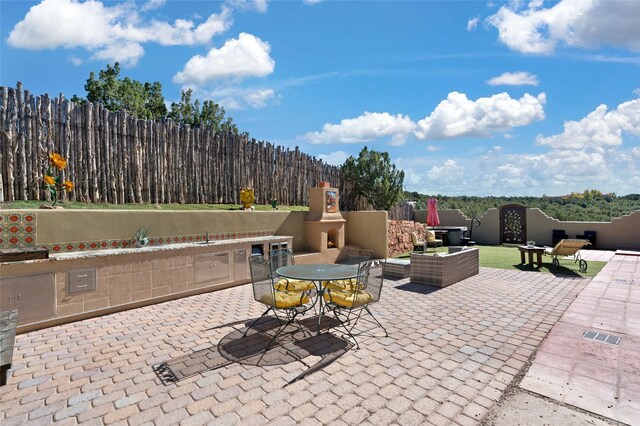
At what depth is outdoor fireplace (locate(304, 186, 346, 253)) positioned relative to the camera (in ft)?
38.8

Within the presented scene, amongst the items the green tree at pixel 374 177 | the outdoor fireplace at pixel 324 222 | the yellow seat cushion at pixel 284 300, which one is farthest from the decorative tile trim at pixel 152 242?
the green tree at pixel 374 177

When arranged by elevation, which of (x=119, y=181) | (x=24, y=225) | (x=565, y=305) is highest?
(x=119, y=181)

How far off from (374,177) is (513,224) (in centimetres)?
852

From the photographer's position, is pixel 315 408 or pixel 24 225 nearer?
pixel 315 408

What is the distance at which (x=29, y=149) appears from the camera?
23.4ft

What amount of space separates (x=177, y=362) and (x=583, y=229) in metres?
18.8

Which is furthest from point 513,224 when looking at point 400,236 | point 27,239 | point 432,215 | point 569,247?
point 27,239

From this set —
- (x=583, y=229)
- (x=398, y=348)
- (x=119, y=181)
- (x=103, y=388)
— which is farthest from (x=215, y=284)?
(x=583, y=229)

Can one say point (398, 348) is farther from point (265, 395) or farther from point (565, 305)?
point (565, 305)

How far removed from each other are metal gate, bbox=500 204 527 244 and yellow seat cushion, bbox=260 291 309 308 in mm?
16575

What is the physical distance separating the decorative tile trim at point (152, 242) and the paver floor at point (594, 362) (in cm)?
737

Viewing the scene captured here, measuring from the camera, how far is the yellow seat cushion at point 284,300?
509 centimetres

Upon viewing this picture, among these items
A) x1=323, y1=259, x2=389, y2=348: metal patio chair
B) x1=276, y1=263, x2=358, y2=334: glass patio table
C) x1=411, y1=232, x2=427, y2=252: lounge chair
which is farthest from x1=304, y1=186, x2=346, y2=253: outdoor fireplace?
x1=323, y1=259, x2=389, y2=348: metal patio chair

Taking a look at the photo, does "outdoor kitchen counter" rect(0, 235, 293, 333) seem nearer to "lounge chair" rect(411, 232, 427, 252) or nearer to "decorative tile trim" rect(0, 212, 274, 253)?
"decorative tile trim" rect(0, 212, 274, 253)
